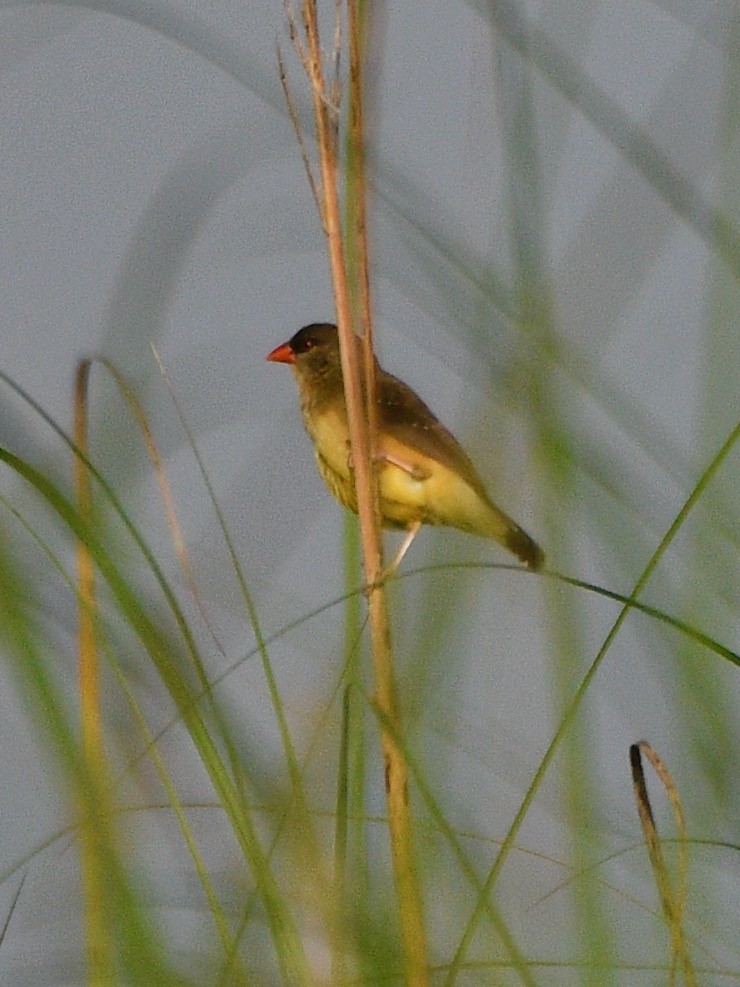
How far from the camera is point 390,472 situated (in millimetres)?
4172

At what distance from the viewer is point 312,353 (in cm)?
492

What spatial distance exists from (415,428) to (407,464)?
0.16m

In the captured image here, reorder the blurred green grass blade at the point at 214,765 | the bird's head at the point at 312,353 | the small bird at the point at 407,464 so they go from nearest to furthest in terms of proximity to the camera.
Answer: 1. the blurred green grass blade at the point at 214,765
2. the small bird at the point at 407,464
3. the bird's head at the point at 312,353

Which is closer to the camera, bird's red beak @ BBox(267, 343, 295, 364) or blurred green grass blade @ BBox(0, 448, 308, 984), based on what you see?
blurred green grass blade @ BBox(0, 448, 308, 984)

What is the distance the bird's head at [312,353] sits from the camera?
479 centimetres

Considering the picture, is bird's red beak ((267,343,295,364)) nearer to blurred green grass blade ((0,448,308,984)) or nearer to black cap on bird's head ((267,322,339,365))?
black cap on bird's head ((267,322,339,365))

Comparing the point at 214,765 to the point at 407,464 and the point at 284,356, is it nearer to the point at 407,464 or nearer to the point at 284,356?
the point at 407,464

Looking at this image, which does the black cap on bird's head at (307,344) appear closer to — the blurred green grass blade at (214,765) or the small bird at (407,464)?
the small bird at (407,464)

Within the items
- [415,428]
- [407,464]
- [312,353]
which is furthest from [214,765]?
[312,353]

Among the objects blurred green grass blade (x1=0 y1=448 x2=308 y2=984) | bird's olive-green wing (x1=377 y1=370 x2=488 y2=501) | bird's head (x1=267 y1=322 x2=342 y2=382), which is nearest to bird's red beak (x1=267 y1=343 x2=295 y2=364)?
bird's head (x1=267 y1=322 x2=342 y2=382)

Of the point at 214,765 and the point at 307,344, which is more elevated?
the point at 307,344

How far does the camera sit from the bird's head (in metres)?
4.79

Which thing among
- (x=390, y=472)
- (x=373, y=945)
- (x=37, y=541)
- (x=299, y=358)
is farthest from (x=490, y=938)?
(x=299, y=358)

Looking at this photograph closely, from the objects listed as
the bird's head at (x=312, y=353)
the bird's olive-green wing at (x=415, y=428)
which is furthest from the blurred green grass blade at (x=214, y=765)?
the bird's head at (x=312, y=353)
